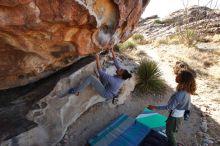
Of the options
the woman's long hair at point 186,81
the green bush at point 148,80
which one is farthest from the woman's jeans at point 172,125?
the green bush at point 148,80

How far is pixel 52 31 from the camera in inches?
156

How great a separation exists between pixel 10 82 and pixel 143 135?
9.17 feet

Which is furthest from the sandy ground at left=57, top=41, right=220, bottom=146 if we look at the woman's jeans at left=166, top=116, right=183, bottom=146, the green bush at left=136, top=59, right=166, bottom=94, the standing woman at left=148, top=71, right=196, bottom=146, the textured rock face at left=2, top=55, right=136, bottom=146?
the standing woman at left=148, top=71, right=196, bottom=146

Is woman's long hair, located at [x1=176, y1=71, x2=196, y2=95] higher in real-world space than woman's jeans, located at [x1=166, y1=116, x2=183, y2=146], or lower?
higher

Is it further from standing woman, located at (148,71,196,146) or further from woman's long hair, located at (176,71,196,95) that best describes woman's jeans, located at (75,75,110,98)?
woman's long hair, located at (176,71,196,95)

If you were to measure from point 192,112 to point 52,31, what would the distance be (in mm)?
4789

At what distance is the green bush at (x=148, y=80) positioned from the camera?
25.3 feet

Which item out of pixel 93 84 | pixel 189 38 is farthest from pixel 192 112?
pixel 189 38

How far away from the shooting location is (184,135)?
6305mm

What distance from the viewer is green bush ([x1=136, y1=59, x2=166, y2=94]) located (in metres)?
7.71

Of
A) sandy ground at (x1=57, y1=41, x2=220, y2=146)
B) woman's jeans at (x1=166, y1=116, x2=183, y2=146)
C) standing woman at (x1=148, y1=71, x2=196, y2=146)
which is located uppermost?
standing woman at (x1=148, y1=71, x2=196, y2=146)

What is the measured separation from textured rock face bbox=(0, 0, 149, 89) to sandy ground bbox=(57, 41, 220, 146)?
4.74ft

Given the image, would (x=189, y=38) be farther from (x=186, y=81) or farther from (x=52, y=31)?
(x=52, y=31)

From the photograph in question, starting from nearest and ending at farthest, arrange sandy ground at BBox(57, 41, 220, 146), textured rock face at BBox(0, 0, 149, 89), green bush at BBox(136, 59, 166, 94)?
textured rock face at BBox(0, 0, 149, 89)
sandy ground at BBox(57, 41, 220, 146)
green bush at BBox(136, 59, 166, 94)
